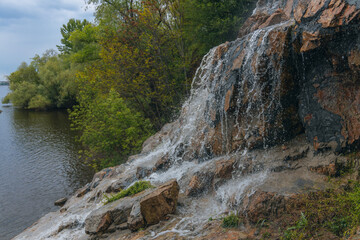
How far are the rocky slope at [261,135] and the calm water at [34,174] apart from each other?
12.4 ft

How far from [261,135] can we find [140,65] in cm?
1310

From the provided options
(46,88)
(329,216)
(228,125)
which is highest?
(46,88)

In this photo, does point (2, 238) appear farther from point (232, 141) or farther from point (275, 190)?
point (275, 190)

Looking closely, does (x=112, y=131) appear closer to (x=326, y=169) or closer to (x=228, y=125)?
(x=228, y=125)

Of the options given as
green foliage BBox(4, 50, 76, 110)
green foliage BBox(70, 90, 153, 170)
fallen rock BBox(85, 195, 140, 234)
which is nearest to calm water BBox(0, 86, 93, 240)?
green foliage BBox(70, 90, 153, 170)

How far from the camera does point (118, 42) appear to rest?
787 inches

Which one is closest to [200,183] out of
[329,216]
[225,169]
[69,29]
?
[225,169]

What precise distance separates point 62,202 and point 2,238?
2.92 m

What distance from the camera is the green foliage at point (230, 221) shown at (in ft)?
20.1

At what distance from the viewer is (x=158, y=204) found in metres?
6.88

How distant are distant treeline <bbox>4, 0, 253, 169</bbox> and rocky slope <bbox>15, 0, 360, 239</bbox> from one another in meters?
6.44

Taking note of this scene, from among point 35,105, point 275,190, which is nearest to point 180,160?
point 275,190

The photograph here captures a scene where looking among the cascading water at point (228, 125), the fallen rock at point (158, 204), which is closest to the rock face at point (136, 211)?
the fallen rock at point (158, 204)

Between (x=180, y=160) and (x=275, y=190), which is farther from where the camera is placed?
(x=180, y=160)
